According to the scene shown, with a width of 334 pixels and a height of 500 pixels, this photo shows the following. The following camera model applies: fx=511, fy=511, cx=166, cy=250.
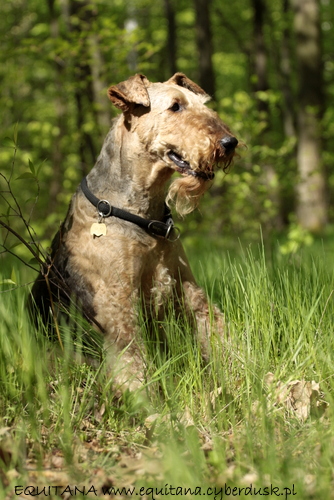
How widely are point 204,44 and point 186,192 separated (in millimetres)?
9424

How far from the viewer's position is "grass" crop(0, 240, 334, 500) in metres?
1.77

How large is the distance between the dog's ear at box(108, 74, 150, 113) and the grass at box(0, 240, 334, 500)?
1.17 metres

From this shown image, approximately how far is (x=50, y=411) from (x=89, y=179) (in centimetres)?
154

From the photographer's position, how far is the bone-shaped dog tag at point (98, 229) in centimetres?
296

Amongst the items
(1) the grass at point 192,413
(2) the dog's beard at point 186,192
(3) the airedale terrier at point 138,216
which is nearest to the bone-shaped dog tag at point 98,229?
(3) the airedale terrier at point 138,216

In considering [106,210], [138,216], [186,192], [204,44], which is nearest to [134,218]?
[138,216]

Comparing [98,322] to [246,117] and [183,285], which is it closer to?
[183,285]

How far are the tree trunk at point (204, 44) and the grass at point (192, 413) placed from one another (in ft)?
29.5

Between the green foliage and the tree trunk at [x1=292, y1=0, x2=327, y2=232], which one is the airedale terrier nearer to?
the green foliage

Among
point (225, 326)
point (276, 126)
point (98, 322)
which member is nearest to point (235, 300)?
point (225, 326)

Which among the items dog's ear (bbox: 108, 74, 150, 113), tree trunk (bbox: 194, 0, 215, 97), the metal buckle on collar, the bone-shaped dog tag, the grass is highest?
tree trunk (bbox: 194, 0, 215, 97)

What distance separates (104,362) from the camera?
99.1 inches

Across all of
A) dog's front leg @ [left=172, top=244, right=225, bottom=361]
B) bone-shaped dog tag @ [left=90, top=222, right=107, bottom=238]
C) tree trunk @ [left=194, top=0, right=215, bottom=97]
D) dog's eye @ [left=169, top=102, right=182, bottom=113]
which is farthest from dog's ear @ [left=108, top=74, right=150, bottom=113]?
tree trunk @ [left=194, top=0, right=215, bottom=97]

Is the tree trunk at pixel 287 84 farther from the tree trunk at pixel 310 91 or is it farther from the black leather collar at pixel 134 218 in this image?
the black leather collar at pixel 134 218
